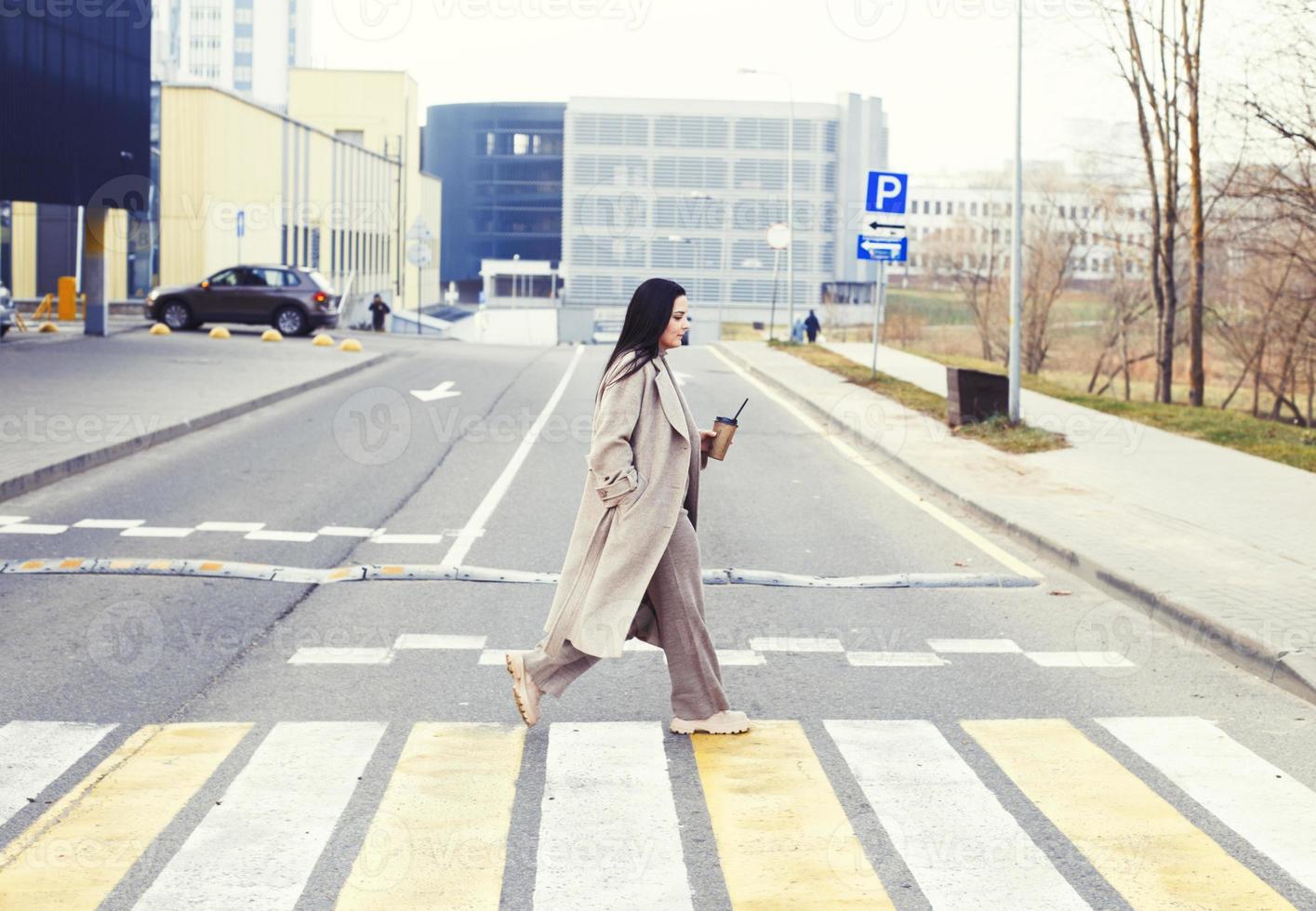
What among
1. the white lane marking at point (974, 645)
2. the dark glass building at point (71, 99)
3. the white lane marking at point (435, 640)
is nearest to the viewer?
the white lane marking at point (435, 640)

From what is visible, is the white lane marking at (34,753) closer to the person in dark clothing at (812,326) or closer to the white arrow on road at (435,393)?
the white arrow on road at (435,393)

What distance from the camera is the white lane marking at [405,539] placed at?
409 inches

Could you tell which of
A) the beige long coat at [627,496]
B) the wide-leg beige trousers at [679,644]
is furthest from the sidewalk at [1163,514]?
the beige long coat at [627,496]

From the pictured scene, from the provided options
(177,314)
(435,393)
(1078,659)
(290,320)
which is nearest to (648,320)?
(1078,659)

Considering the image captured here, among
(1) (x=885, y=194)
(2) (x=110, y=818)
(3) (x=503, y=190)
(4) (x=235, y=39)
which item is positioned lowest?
(2) (x=110, y=818)

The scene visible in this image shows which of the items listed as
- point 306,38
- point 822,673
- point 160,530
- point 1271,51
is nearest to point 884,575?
point 822,673

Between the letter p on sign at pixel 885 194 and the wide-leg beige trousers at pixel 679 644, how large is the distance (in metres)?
18.0

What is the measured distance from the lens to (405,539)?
10.5 metres

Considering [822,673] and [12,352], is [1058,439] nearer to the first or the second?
[822,673]

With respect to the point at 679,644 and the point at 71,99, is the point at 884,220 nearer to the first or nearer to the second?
the point at 71,99

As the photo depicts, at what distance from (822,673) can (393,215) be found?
76.7 metres

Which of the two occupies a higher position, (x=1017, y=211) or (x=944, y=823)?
(x=1017, y=211)

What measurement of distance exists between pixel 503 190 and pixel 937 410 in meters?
110

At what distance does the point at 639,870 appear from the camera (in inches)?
174
